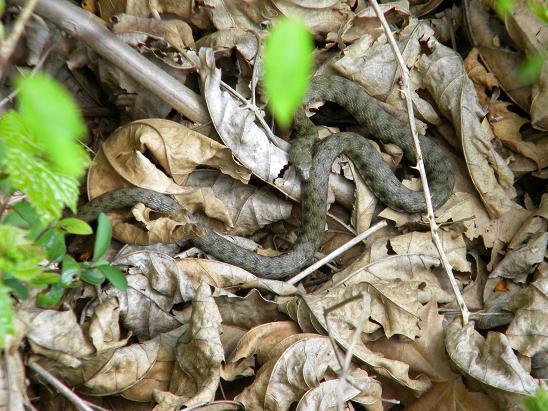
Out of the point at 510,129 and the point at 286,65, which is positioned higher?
the point at 286,65

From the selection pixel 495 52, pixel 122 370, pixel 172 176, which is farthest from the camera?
pixel 495 52

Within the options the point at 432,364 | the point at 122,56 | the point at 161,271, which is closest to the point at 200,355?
the point at 161,271

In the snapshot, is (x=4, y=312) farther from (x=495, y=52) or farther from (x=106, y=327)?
(x=495, y=52)

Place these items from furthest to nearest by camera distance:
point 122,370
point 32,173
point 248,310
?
point 248,310 < point 122,370 < point 32,173

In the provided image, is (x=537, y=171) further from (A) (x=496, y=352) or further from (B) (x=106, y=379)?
(B) (x=106, y=379)

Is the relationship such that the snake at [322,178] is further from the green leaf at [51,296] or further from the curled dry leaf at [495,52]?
the green leaf at [51,296]

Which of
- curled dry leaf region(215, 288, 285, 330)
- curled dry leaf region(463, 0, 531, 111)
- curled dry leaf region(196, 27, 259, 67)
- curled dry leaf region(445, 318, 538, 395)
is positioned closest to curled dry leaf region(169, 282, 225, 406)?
curled dry leaf region(215, 288, 285, 330)

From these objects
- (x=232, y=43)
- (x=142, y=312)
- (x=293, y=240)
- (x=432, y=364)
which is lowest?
(x=432, y=364)

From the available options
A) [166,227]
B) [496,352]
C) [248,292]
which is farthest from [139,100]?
[496,352]
